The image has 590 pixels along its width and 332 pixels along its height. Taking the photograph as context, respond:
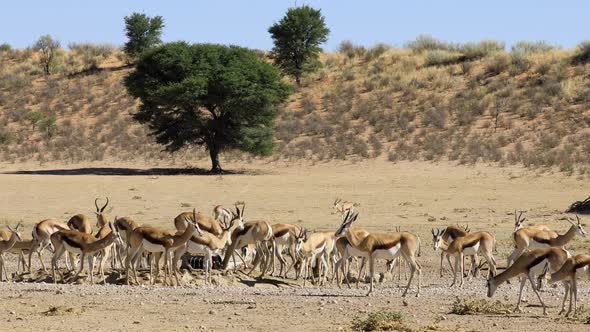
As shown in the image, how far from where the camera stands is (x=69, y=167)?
40.5 metres

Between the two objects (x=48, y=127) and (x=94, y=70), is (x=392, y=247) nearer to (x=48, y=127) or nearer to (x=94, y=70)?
(x=48, y=127)

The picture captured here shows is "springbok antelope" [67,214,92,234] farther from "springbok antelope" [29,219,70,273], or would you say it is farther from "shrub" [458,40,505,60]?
"shrub" [458,40,505,60]

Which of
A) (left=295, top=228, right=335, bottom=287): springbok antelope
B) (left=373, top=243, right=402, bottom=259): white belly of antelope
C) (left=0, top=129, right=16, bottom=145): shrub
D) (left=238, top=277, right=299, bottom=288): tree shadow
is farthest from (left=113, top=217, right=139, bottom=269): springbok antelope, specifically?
(left=0, top=129, right=16, bottom=145): shrub

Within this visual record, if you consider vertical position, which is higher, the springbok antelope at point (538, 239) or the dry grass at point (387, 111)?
the dry grass at point (387, 111)

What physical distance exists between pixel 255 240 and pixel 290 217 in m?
7.82

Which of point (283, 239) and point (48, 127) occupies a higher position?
point (48, 127)

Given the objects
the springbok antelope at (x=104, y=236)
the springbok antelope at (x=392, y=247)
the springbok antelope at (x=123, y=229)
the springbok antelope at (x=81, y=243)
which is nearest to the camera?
the springbok antelope at (x=392, y=247)

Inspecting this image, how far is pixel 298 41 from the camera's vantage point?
55.9 metres

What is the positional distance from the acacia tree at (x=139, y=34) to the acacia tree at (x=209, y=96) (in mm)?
19035

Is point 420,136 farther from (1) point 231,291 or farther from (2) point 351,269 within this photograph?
(1) point 231,291

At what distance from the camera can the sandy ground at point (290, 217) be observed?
1400 cm

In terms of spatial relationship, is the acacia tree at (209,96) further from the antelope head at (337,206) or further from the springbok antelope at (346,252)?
the springbok antelope at (346,252)

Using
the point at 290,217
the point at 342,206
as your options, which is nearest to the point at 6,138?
the point at 290,217

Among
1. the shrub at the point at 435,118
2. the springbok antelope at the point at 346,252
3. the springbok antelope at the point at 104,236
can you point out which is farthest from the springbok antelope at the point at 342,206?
the shrub at the point at 435,118
